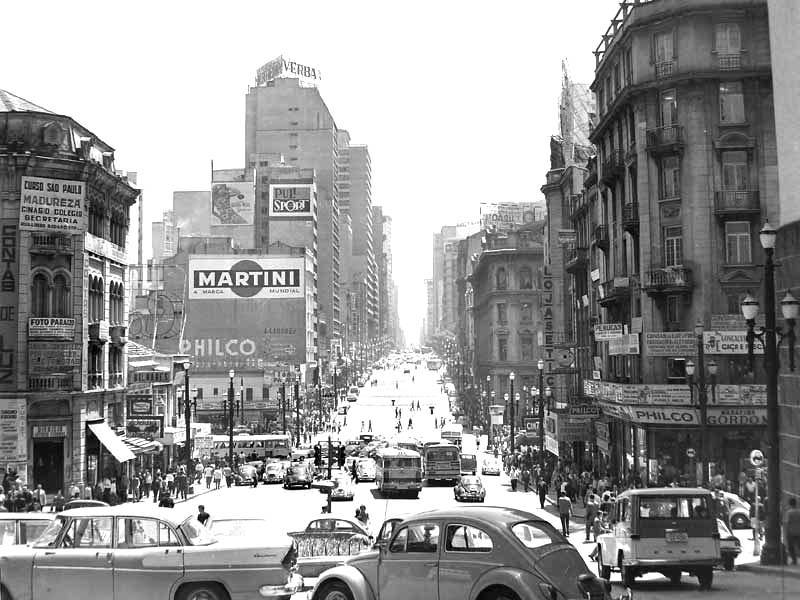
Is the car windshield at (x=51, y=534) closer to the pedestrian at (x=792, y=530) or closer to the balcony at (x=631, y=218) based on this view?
the pedestrian at (x=792, y=530)

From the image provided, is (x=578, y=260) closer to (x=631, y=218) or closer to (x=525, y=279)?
(x=631, y=218)

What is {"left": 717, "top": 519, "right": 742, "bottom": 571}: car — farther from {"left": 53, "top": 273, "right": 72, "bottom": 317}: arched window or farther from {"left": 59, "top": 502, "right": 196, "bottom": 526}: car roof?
{"left": 53, "top": 273, "right": 72, "bottom": 317}: arched window

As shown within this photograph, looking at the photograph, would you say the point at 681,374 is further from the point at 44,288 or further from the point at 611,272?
the point at 44,288

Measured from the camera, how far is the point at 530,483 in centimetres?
5334

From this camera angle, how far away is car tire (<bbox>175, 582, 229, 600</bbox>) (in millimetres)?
13656

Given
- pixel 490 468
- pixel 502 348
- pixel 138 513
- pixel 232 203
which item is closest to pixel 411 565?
pixel 138 513

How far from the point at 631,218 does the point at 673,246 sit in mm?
2672

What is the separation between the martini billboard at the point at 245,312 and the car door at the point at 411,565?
343 ft

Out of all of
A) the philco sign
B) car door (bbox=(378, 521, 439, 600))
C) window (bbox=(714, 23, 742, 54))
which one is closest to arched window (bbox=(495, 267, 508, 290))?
the philco sign

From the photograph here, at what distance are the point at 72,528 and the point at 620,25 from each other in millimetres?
39594

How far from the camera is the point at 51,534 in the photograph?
46.6 feet

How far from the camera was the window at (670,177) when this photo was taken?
4244 centimetres

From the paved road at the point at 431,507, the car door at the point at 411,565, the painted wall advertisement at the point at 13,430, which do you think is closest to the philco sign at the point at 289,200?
the paved road at the point at 431,507

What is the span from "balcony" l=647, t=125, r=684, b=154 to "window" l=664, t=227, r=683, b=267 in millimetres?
3527
